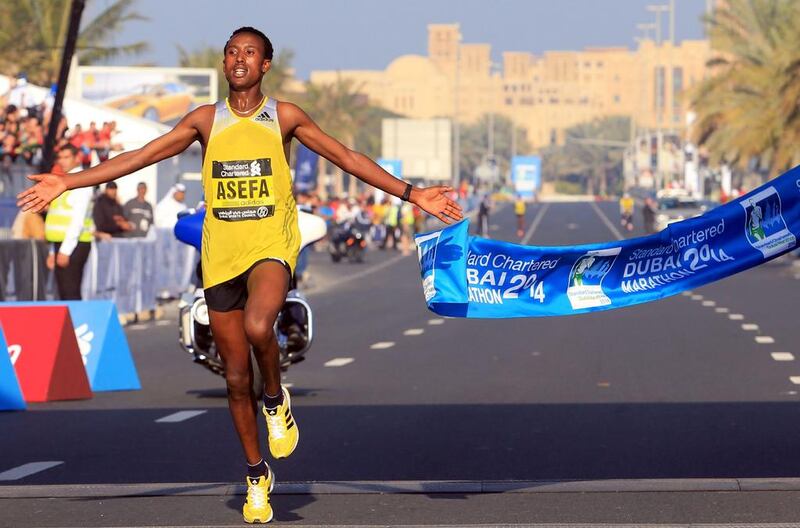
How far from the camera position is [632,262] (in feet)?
28.0

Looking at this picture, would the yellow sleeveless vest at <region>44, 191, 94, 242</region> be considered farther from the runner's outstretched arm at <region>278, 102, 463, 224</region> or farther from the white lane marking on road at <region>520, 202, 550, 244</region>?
the white lane marking on road at <region>520, 202, 550, 244</region>

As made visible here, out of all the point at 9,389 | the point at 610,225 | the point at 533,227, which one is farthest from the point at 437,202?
the point at 610,225

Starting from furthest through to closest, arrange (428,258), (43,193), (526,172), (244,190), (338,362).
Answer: (526,172) < (338,362) < (428,258) < (43,193) < (244,190)

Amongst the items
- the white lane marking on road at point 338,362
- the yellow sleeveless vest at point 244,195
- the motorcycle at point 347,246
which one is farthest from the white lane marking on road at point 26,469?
the motorcycle at point 347,246

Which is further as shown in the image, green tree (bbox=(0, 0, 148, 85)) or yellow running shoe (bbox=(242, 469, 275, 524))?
green tree (bbox=(0, 0, 148, 85))

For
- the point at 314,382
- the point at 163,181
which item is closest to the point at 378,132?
the point at 163,181

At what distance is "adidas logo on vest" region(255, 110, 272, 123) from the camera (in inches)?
301

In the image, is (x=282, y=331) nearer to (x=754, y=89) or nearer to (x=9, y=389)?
(x=9, y=389)

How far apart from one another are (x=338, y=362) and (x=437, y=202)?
9907 millimetres

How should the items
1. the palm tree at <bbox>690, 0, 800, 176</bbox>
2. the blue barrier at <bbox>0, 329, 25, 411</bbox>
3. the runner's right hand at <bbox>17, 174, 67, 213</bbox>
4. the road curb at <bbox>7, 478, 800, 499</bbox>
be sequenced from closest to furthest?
1. the runner's right hand at <bbox>17, 174, 67, 213</bbox>
2. the road curb at <bbox>7, 478, 800, 499</bbox>
3. the blue barrier at <bbox>0, 329, 25, 411</bbox>
4. the palm tree at <bbox>690, 0, 800, 176</bbox>

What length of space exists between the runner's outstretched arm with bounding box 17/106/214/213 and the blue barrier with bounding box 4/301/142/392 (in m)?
6.74

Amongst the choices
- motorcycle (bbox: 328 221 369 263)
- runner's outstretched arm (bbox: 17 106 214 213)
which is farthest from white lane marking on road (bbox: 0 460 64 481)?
motorcycle (bbox: 328 221 369 263)

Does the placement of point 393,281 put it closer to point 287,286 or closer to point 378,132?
point 287,286

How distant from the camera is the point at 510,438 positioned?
35.5 ft
